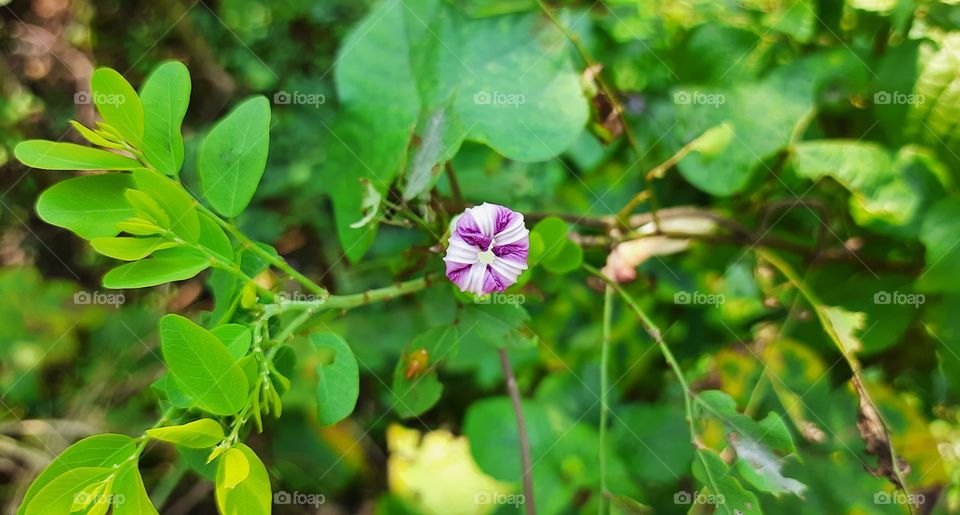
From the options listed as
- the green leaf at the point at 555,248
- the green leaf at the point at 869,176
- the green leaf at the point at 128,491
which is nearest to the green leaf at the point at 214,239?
the green leaf at the point at 128,491

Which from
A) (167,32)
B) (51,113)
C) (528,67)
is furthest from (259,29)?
(528,67)

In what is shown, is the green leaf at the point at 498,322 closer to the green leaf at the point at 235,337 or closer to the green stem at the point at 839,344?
the green leaf at the point at 235,337

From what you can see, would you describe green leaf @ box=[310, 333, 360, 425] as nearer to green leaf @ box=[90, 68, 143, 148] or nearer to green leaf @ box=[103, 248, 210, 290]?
green leaf @ box=[103, 248, 210, 290]

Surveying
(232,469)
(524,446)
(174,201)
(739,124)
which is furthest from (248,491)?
(739,124)

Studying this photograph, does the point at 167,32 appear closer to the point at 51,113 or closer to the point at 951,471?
the point at 51,113

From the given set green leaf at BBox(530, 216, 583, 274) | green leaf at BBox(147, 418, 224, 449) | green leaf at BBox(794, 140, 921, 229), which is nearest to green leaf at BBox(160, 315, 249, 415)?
green leaf at BBox(147, 418, 224, 449)

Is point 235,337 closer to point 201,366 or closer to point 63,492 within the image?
point 201,366
